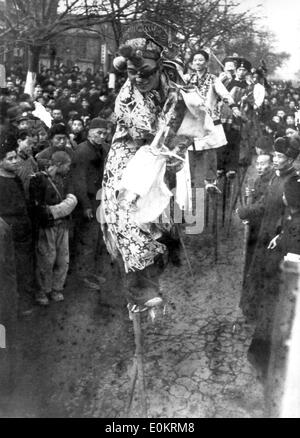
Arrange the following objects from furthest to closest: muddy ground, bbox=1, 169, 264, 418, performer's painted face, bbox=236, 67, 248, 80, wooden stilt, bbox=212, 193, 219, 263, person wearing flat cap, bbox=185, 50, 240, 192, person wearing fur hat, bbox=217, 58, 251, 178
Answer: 1. person wearing fur hat, bbox=217, 58, 251, 178
2. person wearing flat cap, bbox=185, 50, 240, 192
3. performer's painted face, bbox=236, 67, 248, 80
4. wooden stilt, bbox=212, 193, 219, 263
5. muddy ground, bbox=1, 169, 264, 418

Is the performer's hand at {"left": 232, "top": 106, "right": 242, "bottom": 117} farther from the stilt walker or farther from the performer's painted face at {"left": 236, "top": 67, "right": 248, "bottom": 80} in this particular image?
the stilt walker

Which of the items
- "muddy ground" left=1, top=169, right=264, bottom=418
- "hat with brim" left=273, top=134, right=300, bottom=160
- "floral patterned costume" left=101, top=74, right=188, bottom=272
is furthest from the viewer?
"hat with brim" left=273, top=134, right=300, bottom=160

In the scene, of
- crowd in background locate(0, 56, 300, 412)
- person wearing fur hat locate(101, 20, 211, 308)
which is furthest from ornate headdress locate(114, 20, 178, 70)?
crowd in background locate(0, 56, 300, 412)

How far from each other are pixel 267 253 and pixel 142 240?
0.83 m

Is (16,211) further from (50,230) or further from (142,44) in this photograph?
(142,44)

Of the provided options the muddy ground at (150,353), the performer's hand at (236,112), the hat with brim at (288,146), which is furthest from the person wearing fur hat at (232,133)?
the hat with brim at (288,146)

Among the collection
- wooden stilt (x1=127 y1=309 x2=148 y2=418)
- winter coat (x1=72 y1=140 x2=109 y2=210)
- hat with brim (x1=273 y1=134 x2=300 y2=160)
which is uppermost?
hat with brim (x1=273 y1=134 x2=300 y2=160)

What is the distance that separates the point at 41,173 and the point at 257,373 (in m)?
1.94

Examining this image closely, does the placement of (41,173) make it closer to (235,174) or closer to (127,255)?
(127,255)

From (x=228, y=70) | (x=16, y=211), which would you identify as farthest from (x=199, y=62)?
(x=16, y=211)

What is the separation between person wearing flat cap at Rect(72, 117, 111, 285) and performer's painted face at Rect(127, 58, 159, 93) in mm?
597

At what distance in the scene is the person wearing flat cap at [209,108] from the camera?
4.11 metres

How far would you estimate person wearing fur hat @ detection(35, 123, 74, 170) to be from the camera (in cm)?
371

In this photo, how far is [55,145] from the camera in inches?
153
